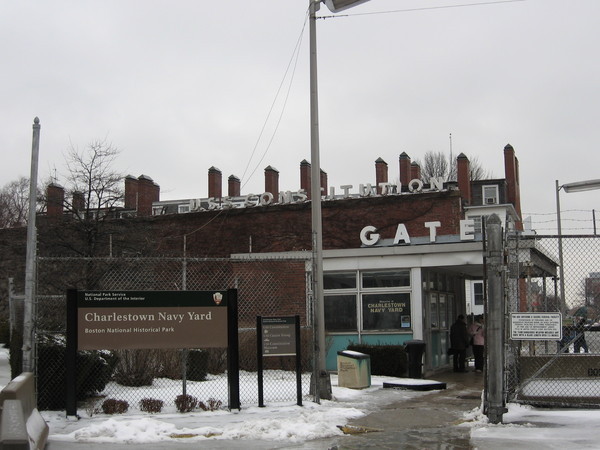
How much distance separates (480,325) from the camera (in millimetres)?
19438

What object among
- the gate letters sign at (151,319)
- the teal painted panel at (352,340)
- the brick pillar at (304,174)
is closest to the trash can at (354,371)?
the teal painted panel at (352,340)

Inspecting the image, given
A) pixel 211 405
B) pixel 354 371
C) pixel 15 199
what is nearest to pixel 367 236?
pixel 354 371

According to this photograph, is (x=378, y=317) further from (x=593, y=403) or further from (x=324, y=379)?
(x=593, y=403)

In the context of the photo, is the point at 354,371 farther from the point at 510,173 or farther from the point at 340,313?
the point at 510,173

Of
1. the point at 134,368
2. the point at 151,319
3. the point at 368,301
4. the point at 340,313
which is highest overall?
the point at 368,301

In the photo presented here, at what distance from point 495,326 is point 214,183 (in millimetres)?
36632

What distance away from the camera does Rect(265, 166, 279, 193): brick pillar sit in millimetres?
41875

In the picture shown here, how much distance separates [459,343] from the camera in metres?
19.0

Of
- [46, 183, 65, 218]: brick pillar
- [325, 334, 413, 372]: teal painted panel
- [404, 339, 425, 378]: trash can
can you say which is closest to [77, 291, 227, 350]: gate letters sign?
[404, 339, 425, 378]: trash can

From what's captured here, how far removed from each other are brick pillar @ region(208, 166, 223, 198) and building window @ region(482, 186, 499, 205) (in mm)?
19410

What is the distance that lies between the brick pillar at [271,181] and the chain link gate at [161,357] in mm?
19837

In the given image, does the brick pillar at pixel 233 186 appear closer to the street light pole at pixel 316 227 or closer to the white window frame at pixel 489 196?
the white window frame at pixel 489 196

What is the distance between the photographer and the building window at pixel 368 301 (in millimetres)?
18031

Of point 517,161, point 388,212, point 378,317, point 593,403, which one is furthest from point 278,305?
point 517,161
